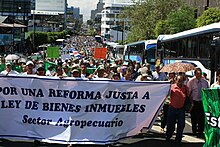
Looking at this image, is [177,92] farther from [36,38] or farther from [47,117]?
[36,38]

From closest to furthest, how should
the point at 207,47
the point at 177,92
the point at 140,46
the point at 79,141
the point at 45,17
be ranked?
the point at 79,141 < the point at 177,92 < the point at 207,47 < the point at 140,46 < the point at 45,17

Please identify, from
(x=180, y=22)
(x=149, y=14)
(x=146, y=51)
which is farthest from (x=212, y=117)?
(x=149, y=14)

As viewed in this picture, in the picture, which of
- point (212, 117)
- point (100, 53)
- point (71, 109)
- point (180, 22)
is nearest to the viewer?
point (212, 117)

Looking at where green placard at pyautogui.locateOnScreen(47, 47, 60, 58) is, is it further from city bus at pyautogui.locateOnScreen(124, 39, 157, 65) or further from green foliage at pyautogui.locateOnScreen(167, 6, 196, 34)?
green foliage at pyautogui.locateOnScreen(167, 6, 196, 34)

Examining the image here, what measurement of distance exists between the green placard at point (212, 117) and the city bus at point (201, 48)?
793 cm

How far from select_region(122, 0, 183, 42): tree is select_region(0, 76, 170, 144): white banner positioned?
4352cm

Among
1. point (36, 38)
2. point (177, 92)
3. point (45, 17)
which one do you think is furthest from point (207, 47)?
point (45, 17)

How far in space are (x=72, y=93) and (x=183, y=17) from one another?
3616cm

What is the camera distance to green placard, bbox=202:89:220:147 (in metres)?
7.50

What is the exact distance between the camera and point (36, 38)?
101 metres

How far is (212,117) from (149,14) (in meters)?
48.2

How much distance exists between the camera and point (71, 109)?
28.8 feet

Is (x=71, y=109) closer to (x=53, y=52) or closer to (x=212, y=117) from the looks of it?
(x=212, y=117)

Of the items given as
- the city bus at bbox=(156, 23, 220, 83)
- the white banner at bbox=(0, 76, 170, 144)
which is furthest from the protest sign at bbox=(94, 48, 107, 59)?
the white banner at bbox=(0, 76, 170, 144)
